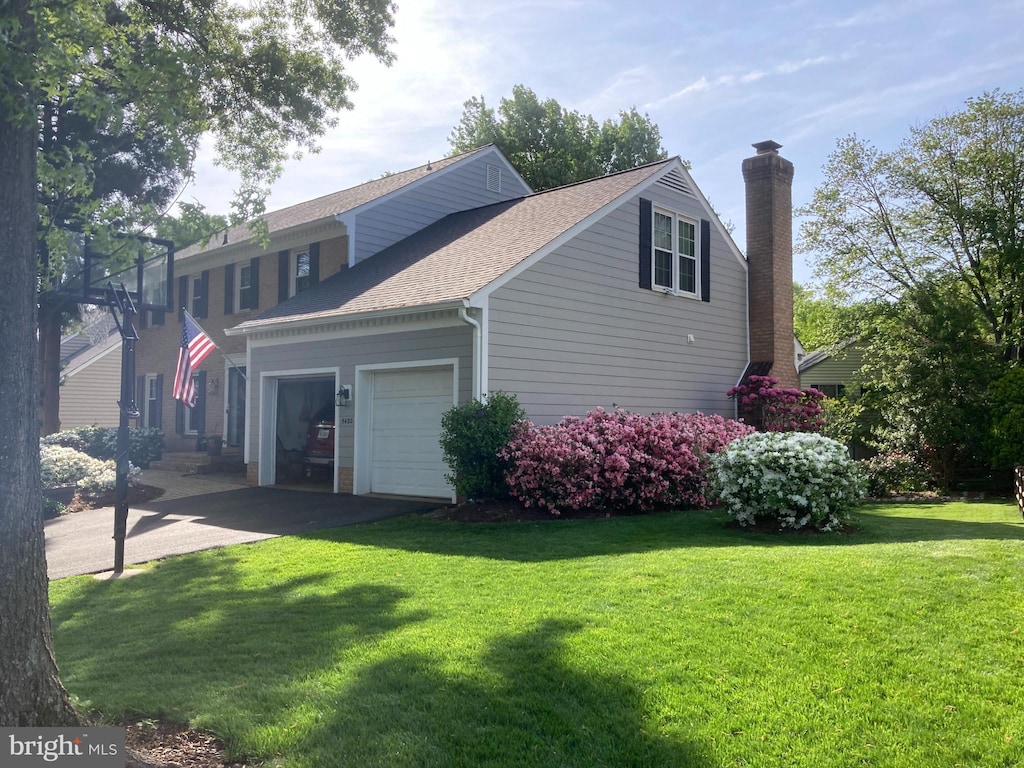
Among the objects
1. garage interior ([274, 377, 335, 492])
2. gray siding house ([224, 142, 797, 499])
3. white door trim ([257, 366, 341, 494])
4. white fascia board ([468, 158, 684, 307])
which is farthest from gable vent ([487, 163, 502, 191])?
white door trim ([257, 366, 341, 494])

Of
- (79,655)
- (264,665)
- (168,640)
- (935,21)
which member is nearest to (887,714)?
(264,665)

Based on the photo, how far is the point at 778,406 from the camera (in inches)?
639

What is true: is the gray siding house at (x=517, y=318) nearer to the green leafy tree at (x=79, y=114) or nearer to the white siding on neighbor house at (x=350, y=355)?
the white siding on neighbor house at (x=350, y=355)

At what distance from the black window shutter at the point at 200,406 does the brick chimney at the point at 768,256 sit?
46.5 feet

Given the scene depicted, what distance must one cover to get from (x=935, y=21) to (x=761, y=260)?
770cm

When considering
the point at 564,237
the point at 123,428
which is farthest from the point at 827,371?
the point at 123,428

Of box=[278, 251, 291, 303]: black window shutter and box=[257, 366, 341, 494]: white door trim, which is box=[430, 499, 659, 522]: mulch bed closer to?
box=[257, 366, 341, 494]: white door trim

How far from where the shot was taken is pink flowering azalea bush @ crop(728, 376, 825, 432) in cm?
1606

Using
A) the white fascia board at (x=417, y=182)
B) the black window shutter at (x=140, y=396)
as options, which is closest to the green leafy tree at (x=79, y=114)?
the white fascia board at (x=417, y=182)

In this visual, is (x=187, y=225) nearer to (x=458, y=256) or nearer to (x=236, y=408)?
(x=458, y=256)

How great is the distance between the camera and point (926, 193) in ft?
64.8

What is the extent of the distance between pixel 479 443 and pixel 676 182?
26.3ft

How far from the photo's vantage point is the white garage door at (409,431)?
12.8 metres

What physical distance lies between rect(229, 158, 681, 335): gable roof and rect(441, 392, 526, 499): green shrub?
1.68 meters
